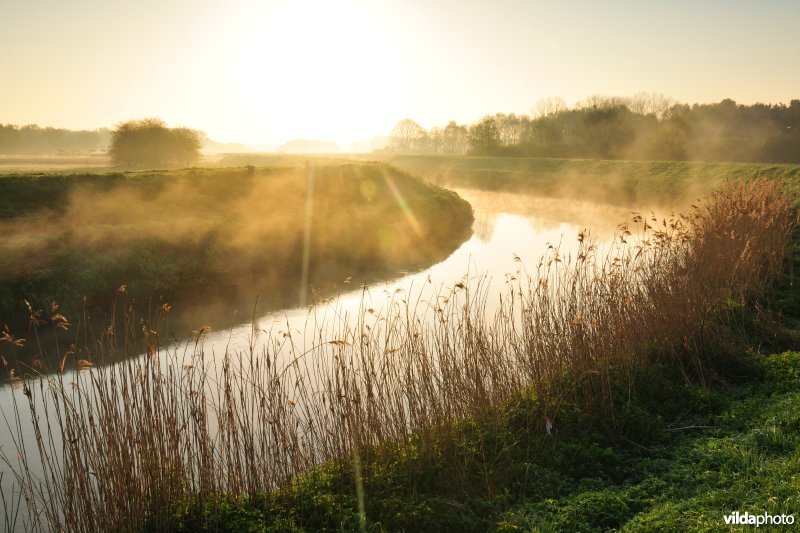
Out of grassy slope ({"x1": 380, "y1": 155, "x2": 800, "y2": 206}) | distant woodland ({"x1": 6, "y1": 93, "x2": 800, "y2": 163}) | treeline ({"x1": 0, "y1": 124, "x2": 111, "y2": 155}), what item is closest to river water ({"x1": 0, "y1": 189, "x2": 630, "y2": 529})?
grassy slope ({"x1": 380, "y1": 155, "x2": 800, "y2": 206})

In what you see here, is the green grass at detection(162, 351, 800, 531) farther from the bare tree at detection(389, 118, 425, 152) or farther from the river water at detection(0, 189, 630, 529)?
the bare tree at detection(389, 118, 425, 152)

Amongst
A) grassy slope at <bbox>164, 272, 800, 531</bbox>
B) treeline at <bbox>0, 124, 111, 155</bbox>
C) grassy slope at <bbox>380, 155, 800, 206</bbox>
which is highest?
treeline at <bbox>0, 124, 111, 155</bbox>

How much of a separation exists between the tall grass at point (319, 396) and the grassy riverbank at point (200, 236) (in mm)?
6530

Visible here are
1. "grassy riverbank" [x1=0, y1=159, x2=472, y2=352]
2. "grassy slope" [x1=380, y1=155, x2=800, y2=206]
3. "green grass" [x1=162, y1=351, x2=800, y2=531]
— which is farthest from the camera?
"grassy slope" [x1=380, y1=155, x2=800, y2=206]

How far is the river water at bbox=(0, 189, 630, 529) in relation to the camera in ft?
25.0

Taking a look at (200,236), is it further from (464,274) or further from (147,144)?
(147,144)

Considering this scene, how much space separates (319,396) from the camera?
7.64m

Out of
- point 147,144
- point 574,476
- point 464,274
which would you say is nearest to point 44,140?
point 147,144

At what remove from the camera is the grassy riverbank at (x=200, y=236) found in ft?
47.3

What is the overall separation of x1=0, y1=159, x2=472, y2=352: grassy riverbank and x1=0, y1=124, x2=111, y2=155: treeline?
6309 centimetres

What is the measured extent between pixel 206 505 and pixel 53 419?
4.44 meters

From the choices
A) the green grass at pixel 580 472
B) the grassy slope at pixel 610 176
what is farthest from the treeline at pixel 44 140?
the green grass at pixel 580 472

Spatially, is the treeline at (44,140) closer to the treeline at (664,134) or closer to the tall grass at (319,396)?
the treeline at (664,134)

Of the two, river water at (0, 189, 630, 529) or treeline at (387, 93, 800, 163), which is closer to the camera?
river water at (0, 189, 630, 529)
